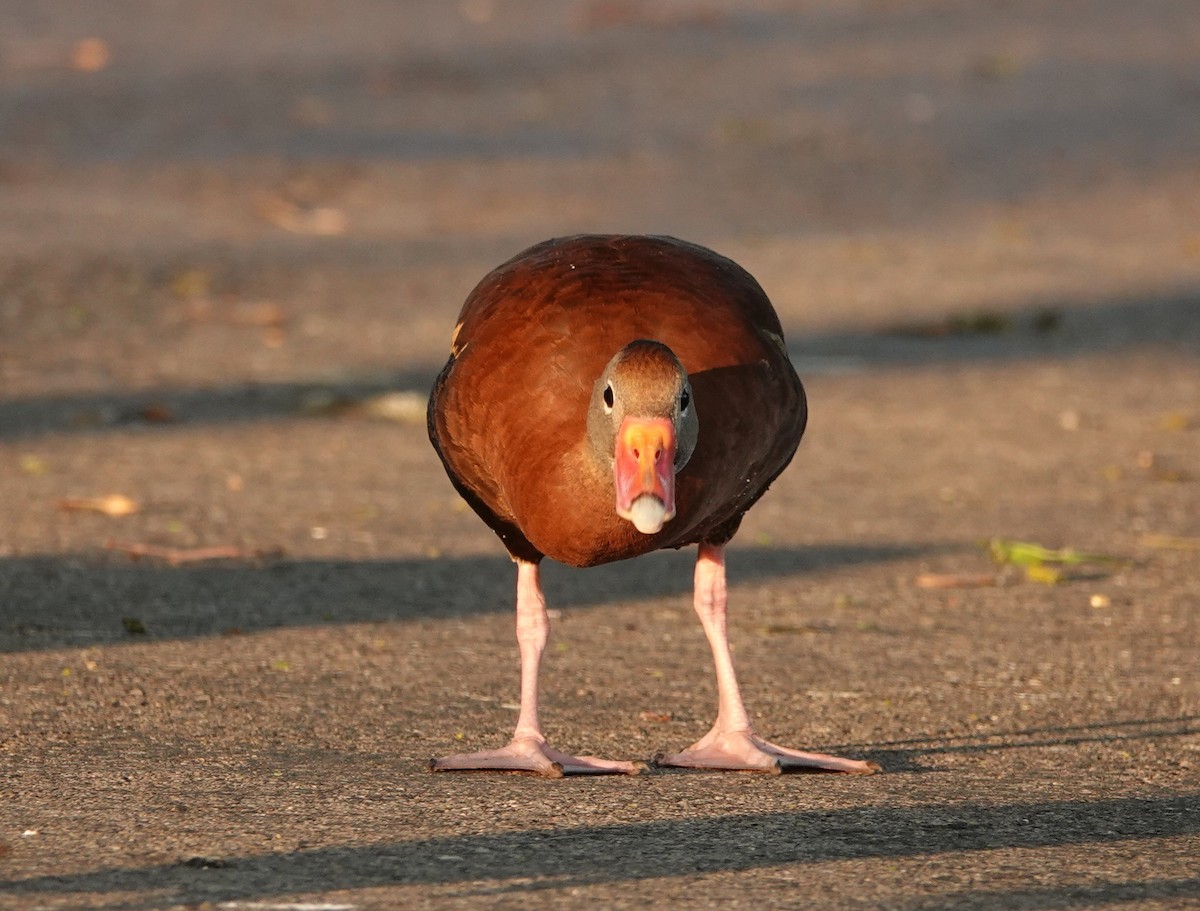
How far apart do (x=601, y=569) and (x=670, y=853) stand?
348 centimetres

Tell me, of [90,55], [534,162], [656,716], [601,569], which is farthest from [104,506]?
[90,55]

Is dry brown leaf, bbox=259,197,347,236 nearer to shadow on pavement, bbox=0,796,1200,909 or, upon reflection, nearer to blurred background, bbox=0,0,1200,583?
blurred background, bbox=0,0,1200,583

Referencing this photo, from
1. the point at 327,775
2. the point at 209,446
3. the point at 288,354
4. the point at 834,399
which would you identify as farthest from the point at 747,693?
the point at 288,354

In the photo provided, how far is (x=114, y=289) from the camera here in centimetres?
1392

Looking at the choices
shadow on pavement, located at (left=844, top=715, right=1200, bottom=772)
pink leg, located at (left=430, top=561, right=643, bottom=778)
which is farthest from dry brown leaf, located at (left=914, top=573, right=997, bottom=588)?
pink leg, located at (left=430, top=561, right=643, bottom=778)

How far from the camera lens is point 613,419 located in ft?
16.5

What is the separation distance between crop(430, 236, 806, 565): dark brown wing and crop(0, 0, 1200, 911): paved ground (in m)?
0.73

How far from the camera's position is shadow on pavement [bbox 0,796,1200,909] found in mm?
4355

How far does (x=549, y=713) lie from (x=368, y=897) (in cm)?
192

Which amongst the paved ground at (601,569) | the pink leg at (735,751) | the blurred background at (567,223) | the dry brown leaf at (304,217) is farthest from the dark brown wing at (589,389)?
the dry brown leaf at (304,217)

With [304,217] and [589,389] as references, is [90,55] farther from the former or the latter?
[589,389]

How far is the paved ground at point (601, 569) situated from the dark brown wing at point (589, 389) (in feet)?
2.39

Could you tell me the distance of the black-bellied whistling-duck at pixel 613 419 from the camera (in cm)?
500

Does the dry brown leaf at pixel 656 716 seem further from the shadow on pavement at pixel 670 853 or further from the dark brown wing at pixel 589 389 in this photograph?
the shadow on pavement at pixel 670 853
